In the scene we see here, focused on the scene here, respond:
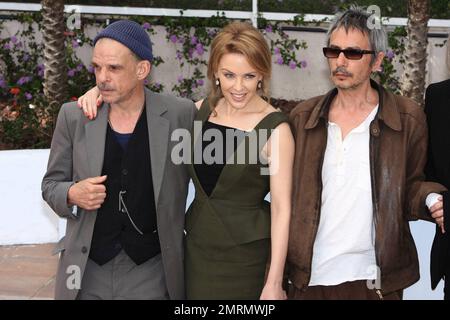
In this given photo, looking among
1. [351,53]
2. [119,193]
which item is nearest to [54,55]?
[119,193]

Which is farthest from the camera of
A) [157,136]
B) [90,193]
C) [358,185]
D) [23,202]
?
[23,202]

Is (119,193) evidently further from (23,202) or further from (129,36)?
(23,202)

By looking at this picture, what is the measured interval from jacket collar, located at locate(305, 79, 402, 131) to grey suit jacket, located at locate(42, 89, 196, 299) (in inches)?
28.7

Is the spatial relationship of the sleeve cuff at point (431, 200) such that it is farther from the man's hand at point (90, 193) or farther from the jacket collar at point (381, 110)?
the man's hand at point (90, 193)

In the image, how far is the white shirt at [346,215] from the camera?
141 inches

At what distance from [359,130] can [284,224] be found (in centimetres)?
61

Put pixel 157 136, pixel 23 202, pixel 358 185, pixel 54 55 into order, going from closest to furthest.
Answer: pixel 358 185
pixel 157 136
pixel 23 202
pixel 54 55

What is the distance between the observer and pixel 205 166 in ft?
12.1

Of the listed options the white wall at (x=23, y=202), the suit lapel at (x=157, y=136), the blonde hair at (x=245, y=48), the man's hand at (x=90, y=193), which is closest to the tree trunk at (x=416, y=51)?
the white wall at (x=23, y=202)

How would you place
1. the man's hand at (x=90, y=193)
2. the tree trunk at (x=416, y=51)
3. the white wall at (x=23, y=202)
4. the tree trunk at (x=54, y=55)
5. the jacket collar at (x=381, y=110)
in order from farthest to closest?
the tree trunk at (x=54, y=55) < the tree trunk at (x=416, y=51) < the white wall at (x=23, y=202) < the jacket collar at (x=381, y=110) < the man's hand at (x=90, y=193)

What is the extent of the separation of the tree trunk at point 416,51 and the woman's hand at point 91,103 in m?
5.68

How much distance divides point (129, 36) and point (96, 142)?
56 centimetres

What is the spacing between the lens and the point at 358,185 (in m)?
3.59
